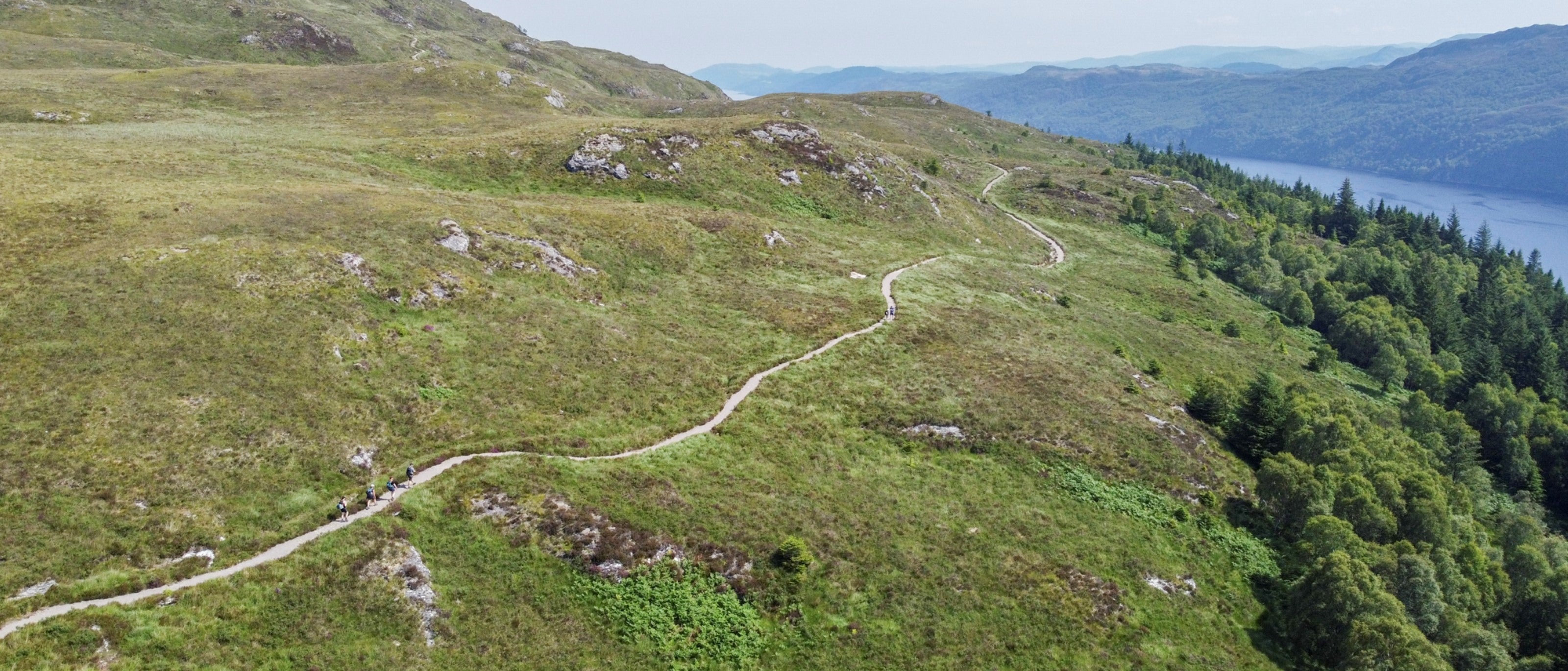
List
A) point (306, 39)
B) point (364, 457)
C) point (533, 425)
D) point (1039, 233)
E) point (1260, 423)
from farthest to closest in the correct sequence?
point (306, 39), point (1039, 233), point (1260, 423), point (533, 425), point (364, 457)

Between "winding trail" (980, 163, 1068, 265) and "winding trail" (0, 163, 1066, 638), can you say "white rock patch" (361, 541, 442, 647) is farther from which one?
"winding trail" (980, 163, 1068, 265)

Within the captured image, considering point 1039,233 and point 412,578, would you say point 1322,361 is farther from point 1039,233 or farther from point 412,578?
point 412,578

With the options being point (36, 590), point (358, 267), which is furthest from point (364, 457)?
point (358, 267)

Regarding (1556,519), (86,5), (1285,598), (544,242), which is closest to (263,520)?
(544,242)

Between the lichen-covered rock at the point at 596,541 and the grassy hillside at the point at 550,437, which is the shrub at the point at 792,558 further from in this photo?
the lichen-covered rock at the point at 596,541

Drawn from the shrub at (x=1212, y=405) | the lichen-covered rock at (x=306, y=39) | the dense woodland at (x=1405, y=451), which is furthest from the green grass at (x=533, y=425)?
the lichen-covered rock at (x=306, y=39)

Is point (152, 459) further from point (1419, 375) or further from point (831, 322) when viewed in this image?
point (1419, 375)
